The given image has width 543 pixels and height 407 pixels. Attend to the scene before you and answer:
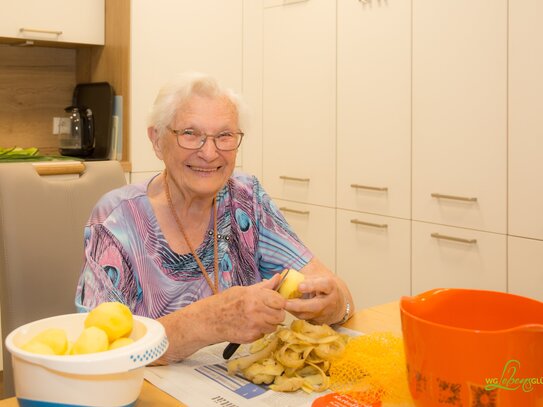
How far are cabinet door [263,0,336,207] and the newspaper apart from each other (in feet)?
6.23

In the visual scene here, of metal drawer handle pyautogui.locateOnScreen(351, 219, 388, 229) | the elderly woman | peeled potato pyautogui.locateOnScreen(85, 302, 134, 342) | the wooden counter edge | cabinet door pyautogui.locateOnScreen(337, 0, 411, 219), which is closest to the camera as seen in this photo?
peeled potato pyautogui.locateOnScreen(85, 302, 134, 342)

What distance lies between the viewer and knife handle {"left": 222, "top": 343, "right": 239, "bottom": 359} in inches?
44.1

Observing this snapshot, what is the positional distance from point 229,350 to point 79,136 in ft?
7.07

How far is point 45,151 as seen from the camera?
125 inches

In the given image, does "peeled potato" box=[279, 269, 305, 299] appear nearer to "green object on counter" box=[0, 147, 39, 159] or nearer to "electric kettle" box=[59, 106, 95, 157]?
"green object on counter" box=[0, 147, 39, 159]

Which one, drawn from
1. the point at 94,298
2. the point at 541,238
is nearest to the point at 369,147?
the point at 541,238

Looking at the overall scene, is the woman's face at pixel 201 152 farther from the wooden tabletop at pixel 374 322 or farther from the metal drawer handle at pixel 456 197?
the metal drawer handle at pixel 456 197

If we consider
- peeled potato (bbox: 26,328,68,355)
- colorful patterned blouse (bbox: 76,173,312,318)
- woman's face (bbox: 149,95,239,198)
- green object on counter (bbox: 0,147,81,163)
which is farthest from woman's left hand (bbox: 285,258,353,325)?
green object on counter (bbox: 0,147,81,163)

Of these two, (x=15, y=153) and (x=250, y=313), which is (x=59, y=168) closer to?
(x=250, y=313)

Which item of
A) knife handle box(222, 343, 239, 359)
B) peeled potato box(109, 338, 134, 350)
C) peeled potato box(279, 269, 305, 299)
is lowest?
knife handle box(222, 343, 239, 359)

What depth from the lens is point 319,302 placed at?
1231 millimetres

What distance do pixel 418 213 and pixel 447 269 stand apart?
0.81ft

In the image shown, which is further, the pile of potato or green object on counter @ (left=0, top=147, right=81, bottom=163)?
green object on counter @ (left=0, top=147, right=81, bottom=163)

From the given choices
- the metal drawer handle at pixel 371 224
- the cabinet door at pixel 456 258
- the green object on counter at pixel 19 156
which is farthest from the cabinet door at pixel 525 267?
the green object on counter at pixel 19 156
